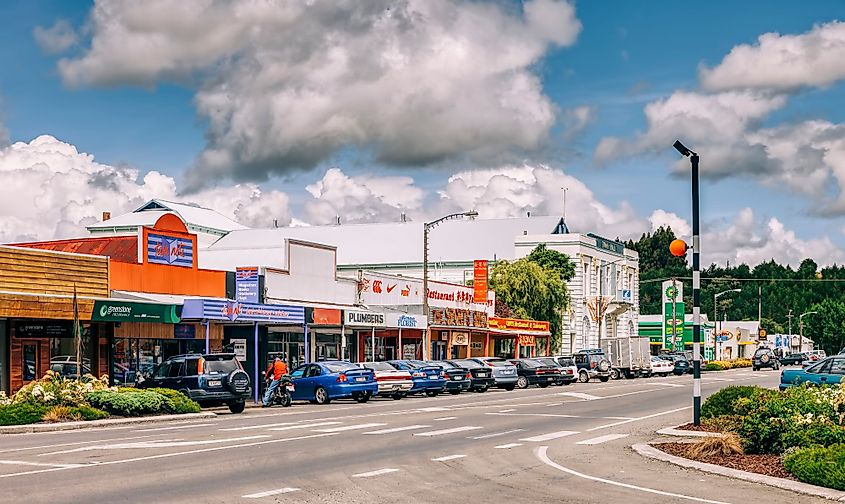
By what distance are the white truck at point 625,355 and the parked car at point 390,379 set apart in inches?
1075

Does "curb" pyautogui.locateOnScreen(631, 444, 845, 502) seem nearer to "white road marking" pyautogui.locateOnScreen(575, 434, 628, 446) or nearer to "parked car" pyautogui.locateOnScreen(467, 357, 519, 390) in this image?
"white road marking" pyautogui.locateOnScreen(575, 434, 628, 446)

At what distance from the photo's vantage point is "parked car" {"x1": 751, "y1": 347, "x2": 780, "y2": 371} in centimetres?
8869

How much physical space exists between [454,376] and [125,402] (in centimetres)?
1937

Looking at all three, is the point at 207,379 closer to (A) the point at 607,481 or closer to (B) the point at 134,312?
(B) the point at 134,312

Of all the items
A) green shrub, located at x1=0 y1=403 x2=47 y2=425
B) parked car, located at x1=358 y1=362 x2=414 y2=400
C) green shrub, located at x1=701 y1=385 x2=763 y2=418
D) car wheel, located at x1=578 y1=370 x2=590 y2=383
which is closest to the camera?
green shrub, located at x1=701 y1=385 x2=763 y2=418

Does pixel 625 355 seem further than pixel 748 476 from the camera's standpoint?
Yes

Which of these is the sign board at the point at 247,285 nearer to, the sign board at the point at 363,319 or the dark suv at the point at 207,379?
the sign board at the point at 363,319

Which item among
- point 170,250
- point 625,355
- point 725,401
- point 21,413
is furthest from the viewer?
point 625,355

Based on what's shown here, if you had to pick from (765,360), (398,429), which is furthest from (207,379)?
(765,360)

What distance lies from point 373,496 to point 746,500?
4.62m

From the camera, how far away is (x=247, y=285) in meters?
46.0

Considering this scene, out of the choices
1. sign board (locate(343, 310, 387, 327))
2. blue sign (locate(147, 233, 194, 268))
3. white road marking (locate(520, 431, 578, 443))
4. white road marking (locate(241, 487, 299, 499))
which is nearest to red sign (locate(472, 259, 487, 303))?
sign board (locate(343, 310, 387, 327))

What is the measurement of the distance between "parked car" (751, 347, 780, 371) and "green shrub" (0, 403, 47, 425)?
7010 cm

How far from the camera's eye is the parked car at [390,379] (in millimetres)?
41438
